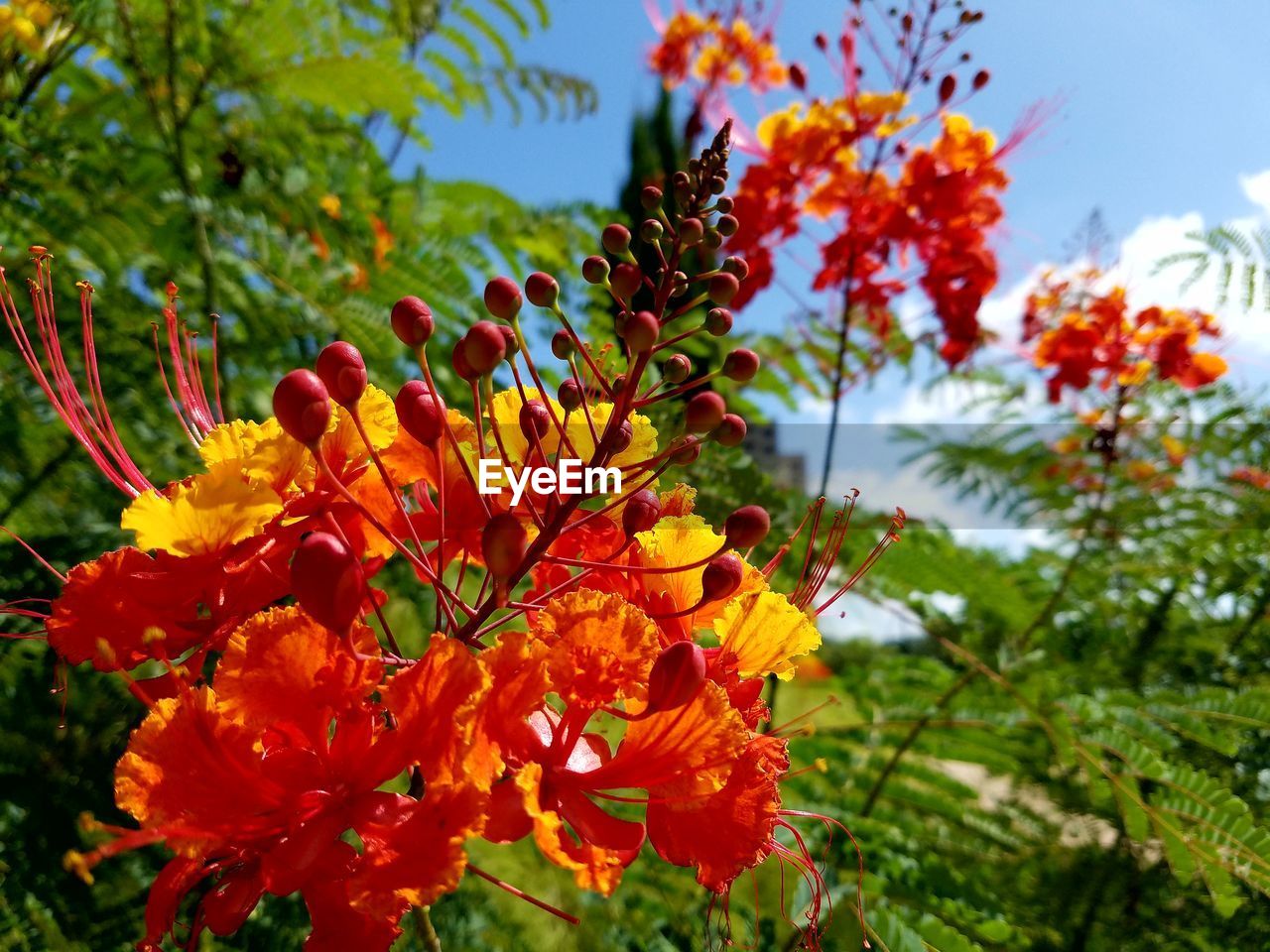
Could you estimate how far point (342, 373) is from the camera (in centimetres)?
82

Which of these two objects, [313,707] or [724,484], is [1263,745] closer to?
[724,484]

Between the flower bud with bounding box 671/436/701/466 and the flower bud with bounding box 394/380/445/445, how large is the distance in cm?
25

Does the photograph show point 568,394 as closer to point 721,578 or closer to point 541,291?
point 541,291

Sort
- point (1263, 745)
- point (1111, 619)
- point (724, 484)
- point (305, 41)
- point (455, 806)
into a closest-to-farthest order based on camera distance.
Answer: point (455, 806), point (724, 484), point (1263, 745), point (305, 41), point (1111, 619)

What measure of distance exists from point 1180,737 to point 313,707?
88.7 inches

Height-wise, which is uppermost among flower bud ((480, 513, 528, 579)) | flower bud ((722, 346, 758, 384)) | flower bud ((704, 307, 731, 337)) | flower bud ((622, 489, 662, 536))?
flower bud ((704, 307, 731, 337))

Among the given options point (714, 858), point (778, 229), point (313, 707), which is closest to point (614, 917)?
point (714, 858)

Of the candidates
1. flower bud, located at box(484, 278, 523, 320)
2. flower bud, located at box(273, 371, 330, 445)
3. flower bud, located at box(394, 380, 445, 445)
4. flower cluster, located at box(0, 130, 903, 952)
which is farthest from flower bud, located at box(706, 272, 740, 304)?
flower bud, located at box(273, 371, 330, 445)

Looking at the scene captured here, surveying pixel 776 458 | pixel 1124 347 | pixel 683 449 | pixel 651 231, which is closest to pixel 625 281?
pixel 651 231

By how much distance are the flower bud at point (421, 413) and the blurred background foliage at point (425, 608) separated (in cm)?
67

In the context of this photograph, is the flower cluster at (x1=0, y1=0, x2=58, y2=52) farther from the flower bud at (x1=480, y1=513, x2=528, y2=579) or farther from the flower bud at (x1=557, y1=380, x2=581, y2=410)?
the flower bud at (x1=480, y1=513, x2=528, y2=579)

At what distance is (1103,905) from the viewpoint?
2416 millimetres

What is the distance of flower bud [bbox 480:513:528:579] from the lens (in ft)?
2.56

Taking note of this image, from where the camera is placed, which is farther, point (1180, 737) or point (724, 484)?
point (1180, 737)
